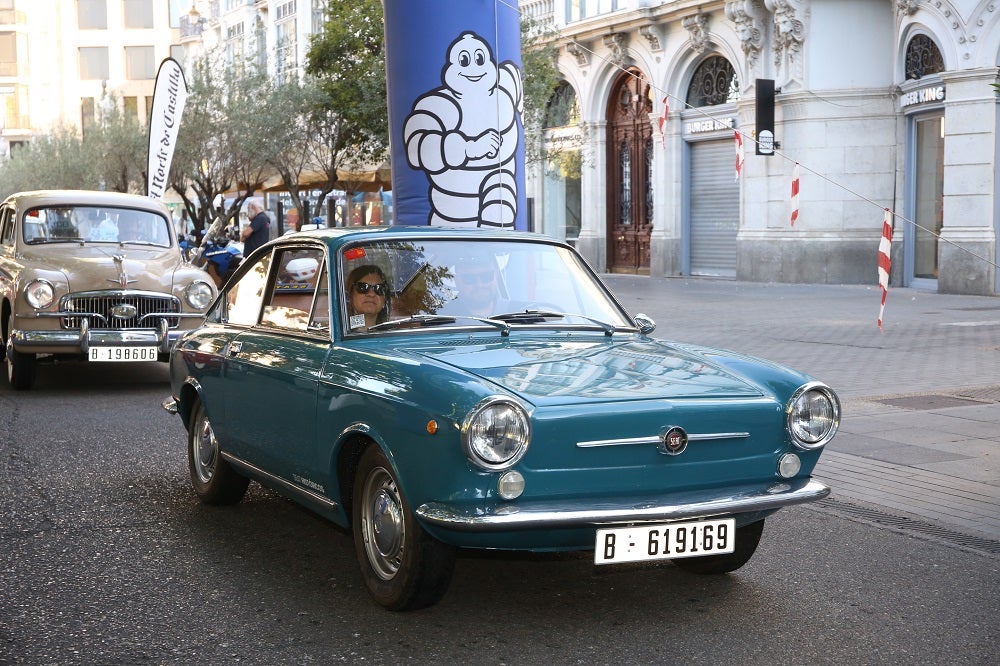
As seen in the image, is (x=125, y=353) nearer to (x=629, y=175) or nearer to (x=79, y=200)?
(x=79, y=200)

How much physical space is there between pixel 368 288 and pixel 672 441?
1606mm

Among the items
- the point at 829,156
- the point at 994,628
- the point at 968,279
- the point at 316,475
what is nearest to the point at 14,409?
the point at 316,475

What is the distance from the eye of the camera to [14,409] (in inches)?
412

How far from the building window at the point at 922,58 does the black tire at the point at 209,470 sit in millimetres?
19269

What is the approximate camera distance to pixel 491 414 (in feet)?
14.1

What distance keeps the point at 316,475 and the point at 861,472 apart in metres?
3.69

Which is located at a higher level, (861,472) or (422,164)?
(422,164)

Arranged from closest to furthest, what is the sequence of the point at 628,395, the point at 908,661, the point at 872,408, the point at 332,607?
the point at 908,661 < the point at 628,395 < the point at 332,607 < the point at 872,408

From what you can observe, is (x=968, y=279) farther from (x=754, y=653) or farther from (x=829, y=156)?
(x=754, y=653)

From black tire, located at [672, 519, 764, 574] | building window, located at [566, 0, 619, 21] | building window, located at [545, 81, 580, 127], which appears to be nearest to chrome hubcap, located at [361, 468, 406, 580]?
black tire, located at [672, 519, 764, 574]

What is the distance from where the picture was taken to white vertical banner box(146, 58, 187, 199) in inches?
835

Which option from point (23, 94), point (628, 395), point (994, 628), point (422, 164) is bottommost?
point (994, 628)

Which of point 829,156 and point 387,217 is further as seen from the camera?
point 387,217

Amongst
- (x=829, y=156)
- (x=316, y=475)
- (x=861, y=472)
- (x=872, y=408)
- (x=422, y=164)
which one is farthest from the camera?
(x=829, y=156)
